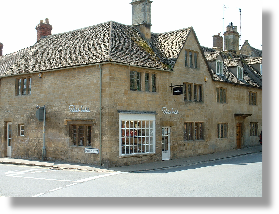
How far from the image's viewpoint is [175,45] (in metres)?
25.0

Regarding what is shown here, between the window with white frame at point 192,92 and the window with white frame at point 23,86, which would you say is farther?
the window with white frame at point 192,92

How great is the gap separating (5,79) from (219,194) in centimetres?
1852

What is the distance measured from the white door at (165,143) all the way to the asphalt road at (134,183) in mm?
4498

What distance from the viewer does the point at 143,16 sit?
84.0ft

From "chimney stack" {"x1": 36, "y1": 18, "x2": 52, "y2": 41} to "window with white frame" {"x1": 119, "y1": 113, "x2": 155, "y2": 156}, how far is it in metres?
12.4

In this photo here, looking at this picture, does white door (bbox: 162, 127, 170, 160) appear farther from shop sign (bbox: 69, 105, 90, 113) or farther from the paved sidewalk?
shop sign (bbox: 69, 105, 90, 113)

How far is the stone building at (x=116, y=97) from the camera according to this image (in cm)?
2020

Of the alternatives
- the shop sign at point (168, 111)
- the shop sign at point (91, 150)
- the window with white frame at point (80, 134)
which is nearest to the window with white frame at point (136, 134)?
the shop sign at point (168, 111)

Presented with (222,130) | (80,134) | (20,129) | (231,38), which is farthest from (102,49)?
(231,38)

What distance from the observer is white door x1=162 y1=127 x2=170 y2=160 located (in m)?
23.1

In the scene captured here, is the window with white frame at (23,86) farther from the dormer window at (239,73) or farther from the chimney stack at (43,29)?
the dormer window at (239,73)

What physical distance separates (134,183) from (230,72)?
1990 centimetres

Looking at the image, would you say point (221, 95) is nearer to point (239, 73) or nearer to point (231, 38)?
point (239, 73)

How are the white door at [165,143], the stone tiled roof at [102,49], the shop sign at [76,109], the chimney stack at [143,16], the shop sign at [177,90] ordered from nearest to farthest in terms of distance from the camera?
the shop sign at [76,109] → the stone tiled roof at [102,49] → the shop sign at [177,90] → the white door at [165,143] → the chimney stack at [143,16]
